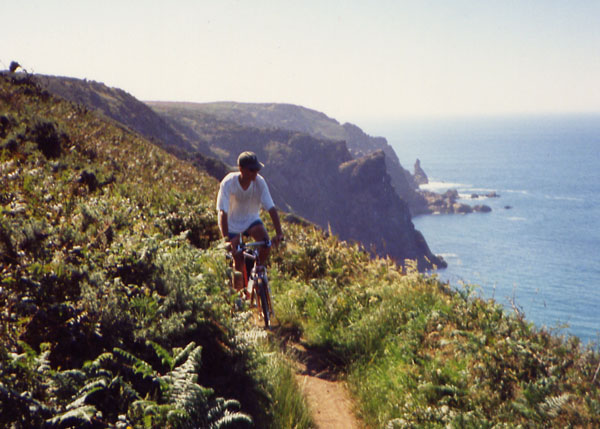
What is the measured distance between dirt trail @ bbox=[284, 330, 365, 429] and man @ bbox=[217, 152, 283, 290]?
143cm

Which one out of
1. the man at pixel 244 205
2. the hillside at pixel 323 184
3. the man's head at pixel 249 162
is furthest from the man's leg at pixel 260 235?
the hillside at pixel 323 184

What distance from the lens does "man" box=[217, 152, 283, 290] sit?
Result: 19.2 feet

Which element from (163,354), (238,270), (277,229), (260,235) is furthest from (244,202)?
(163,354)

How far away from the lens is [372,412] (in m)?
4.48

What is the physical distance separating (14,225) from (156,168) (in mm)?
9803

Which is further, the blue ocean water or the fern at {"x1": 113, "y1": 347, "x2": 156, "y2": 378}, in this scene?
the blue ocean water

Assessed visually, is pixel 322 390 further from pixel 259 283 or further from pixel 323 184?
pixel 323 184

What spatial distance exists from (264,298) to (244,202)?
145 centimetres

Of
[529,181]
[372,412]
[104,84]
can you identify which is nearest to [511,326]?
[372,412]

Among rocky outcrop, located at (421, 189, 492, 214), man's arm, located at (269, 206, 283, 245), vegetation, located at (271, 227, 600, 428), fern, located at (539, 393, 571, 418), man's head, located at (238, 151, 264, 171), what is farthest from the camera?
rocky outcrop, located at (421, 189, 492, 214)

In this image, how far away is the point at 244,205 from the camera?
20.1ft

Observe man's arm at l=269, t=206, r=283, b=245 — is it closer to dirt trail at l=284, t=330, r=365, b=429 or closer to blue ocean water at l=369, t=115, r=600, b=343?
dirt trail at l=284, t=330, r=365, b=429

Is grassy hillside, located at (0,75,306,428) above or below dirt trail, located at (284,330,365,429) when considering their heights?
above

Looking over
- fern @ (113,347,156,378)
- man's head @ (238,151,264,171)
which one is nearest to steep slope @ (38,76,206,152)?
man's head @ (238,151,264,171)
